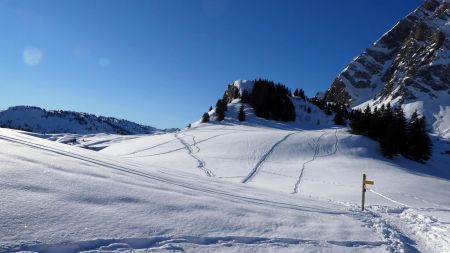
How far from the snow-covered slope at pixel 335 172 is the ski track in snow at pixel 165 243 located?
2711 mm

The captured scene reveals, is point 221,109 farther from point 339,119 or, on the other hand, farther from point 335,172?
point 335,172

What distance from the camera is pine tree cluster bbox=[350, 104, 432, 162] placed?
51.0 metres

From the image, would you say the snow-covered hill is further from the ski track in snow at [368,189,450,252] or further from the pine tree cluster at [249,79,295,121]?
the ski track in snow at [368,189,450,252]

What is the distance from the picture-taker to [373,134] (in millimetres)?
56938

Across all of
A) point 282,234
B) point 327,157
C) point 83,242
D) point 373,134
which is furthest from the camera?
point 373,134

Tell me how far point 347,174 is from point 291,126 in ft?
208

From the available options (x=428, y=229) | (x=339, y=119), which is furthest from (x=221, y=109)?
(x=428, y=229)

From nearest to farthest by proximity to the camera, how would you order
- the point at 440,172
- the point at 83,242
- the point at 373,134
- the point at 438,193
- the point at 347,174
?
the point at 83,242, the point at 438,193, the point at 347,174, the point at 440,172, the point at 373,134

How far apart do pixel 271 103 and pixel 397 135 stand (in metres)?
51.8

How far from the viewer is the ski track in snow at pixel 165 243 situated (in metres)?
4.84

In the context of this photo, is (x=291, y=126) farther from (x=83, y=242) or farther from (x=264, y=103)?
(x=83, y=242)

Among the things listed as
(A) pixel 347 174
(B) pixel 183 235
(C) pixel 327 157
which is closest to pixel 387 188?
(A) pixel 347 174

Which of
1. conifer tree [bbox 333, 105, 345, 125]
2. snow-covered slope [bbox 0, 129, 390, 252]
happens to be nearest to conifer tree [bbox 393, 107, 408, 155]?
snow-covered slope [bbox 0, 129, 390, 252]

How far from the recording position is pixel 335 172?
36000mm
